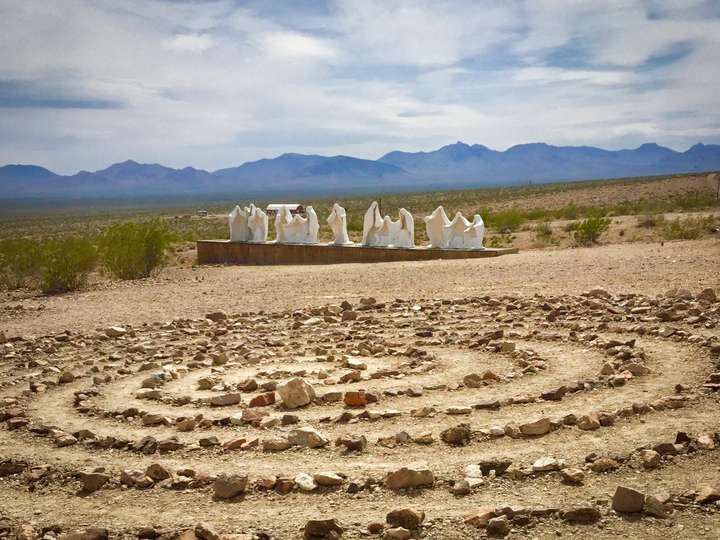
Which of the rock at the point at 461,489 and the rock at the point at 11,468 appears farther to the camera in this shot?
the rock at the point at 11,468

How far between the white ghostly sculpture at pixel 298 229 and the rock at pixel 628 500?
22.4m

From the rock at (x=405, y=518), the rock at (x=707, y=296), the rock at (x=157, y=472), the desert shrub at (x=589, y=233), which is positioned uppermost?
the desert shrub at (x=589, y=233)

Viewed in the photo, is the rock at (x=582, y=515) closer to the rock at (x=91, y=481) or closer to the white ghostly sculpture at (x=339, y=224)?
the rock at (x=91, y=481)

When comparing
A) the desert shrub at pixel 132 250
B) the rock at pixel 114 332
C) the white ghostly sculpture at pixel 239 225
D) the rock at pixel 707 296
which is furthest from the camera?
the white ghostly sculpture at pixel 239 225

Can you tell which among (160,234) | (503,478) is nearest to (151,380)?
(503,478)

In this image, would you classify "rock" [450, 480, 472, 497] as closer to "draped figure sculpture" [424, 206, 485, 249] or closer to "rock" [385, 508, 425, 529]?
"rock" [385, 508, 425, 529]

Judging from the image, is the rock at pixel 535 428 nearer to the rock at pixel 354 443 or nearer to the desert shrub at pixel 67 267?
the rock at pixel 354 443

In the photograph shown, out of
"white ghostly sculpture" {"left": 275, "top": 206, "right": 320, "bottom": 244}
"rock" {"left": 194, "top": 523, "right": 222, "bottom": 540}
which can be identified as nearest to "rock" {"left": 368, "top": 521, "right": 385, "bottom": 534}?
"rock" {"left": 194, "top": 523, "right": 222, "bottom": 540}

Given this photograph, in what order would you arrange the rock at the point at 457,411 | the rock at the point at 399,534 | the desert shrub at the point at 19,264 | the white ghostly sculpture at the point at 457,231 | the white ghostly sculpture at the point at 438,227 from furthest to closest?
the white ghostly sculpture at the point at 438,227 < the white ghostly sculpture at the point at 457,231 < the desert shrub at the point at 19,264 < the rock at the point at 457,411 < the rock at the point at 399,534

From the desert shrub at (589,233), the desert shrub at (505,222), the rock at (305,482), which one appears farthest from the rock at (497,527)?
the desert shrub at (505,222)

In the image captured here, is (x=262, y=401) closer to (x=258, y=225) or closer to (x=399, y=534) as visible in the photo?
(x=399, y=534)

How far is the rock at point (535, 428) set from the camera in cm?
629

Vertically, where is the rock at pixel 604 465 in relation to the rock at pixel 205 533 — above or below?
above

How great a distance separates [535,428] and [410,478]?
1.41m
